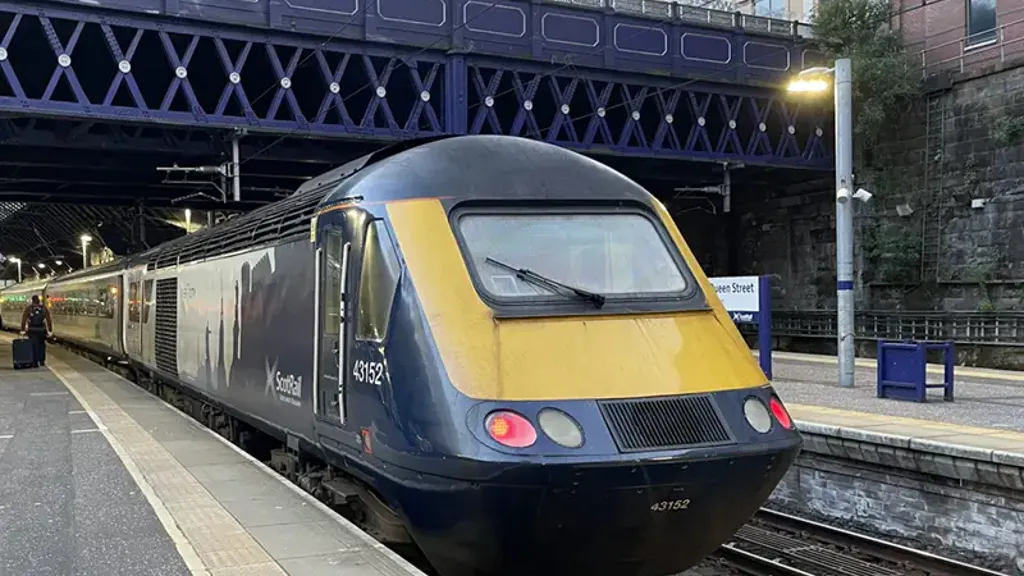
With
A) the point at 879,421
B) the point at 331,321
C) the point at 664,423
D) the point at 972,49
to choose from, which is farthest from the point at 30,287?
the point at 664,423

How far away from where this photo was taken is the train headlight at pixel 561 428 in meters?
4.73

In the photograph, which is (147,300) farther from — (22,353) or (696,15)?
(696,15)

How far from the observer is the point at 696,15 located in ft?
85.4

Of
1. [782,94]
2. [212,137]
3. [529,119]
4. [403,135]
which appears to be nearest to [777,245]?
[782,94]

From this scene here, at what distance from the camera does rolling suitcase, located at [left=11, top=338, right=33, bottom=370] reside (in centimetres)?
2066

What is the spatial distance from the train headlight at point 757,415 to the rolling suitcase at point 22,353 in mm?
19831

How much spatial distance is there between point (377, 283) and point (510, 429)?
1.41 m

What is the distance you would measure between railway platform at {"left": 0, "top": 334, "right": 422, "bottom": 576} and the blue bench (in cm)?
928

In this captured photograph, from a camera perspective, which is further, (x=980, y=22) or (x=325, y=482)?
(x=980, y=22)

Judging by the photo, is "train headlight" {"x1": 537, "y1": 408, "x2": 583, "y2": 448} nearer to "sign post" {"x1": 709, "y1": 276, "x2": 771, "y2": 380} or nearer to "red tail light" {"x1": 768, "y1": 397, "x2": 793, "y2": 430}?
"red tail light" {"x1": 768, "y1": 397, "x2": 793, "y2": 430}

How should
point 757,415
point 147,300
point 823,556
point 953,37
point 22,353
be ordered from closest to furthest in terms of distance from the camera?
point 757,415 → point 823,556 → point 147,300 → point 22,353 → point 953,37

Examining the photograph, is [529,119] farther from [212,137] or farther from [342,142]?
[212,137]

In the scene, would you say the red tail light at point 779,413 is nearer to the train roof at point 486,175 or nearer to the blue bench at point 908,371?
the train roof at point 486,175

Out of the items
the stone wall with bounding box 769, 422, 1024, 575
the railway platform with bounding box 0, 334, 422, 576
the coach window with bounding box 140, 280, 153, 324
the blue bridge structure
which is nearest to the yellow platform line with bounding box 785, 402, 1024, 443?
the stone wall with bounding box 769, 422, 1024, 575
